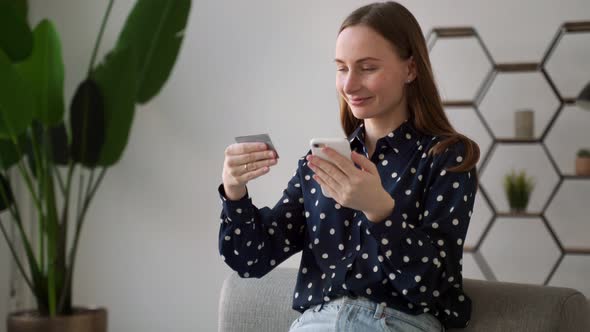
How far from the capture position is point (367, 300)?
163 cm

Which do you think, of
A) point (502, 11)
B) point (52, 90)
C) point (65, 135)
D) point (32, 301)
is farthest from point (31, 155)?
point (502, 11)

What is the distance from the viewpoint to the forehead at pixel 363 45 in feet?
5.66

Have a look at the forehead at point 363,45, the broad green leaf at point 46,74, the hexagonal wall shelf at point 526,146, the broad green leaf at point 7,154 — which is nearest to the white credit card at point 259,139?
the forehead at point 363,45

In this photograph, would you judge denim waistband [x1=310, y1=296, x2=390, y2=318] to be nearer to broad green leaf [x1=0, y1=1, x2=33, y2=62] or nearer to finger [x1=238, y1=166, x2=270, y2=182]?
finger [x1=238, y1=166, x2=270, y2=182]

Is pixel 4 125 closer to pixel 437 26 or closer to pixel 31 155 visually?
pixel 31 155

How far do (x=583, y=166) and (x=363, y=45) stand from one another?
1.65 m

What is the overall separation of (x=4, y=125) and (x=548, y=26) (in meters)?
2.03

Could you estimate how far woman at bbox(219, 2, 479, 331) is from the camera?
1541 millimetres

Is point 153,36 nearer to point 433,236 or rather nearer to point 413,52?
point 413,52

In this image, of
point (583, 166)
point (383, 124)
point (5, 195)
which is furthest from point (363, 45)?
point (583, 166)

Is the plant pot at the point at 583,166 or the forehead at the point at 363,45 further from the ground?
the forehead at the point at 363,45

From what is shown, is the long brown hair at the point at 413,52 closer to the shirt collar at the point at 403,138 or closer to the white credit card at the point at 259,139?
the shirt collar at the point at 403,138

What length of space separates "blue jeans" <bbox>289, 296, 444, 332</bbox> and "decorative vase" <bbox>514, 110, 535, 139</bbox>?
5.43 ft

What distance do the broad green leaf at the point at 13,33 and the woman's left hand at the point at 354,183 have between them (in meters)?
1.35
